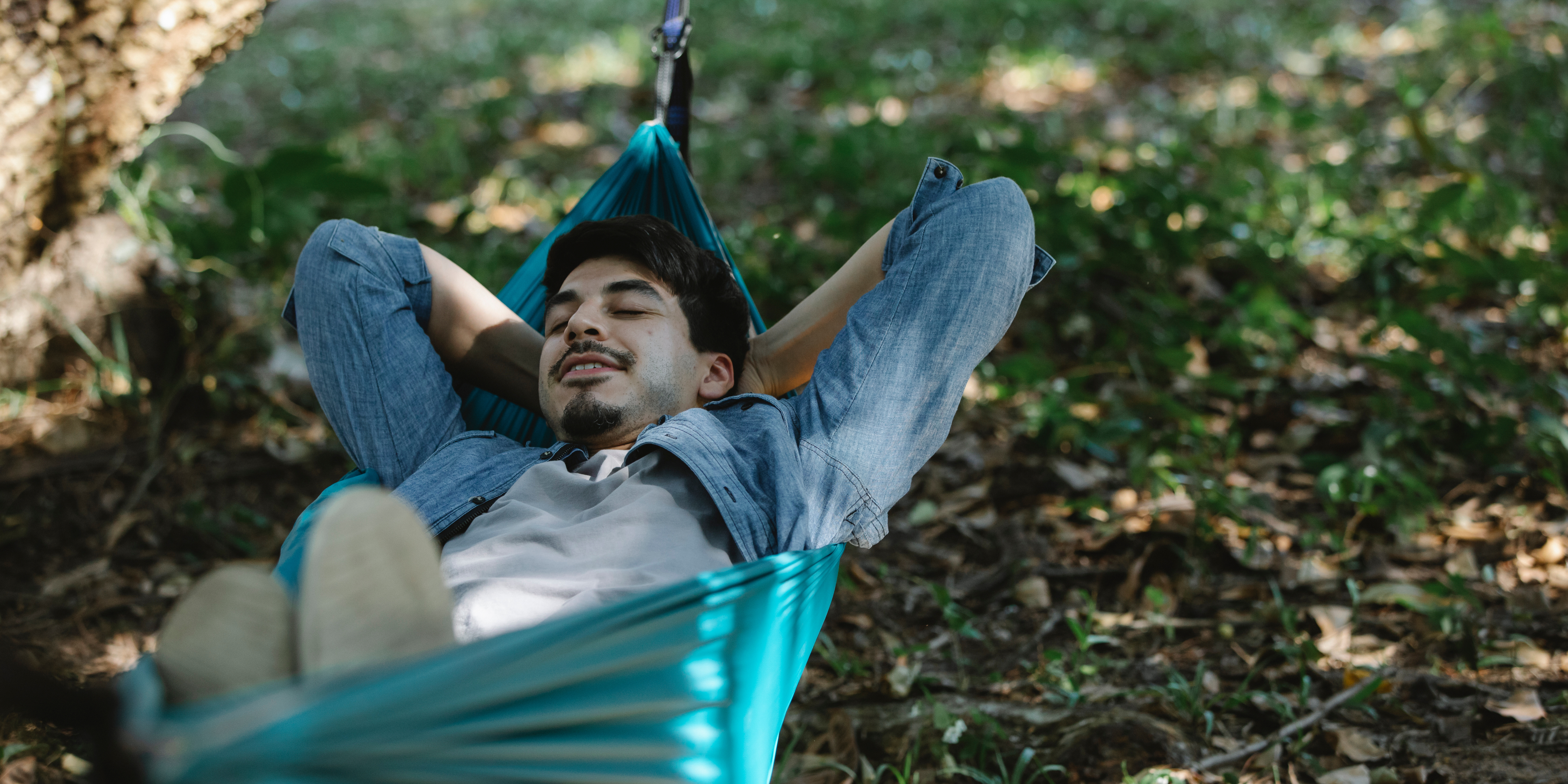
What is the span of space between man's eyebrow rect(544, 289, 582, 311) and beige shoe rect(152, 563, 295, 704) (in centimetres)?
80

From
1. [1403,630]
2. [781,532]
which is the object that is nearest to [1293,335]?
[1403,630]

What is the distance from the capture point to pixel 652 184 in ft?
6.34

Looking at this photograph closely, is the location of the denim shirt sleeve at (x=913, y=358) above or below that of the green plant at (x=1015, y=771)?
above

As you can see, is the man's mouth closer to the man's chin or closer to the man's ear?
the man's chin

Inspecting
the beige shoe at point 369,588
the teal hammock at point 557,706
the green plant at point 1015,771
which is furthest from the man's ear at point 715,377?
the beige shoe at point 369,588

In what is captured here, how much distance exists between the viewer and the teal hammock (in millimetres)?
695

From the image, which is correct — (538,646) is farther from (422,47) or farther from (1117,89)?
(422,47)

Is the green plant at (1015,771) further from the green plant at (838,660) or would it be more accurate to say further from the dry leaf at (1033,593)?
the dry leaf at (1033,593)

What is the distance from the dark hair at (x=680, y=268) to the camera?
1.60m

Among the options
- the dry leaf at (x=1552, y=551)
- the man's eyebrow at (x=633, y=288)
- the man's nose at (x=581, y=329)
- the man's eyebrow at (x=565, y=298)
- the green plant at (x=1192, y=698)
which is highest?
the man's eyebrow at (x=565, y=298)

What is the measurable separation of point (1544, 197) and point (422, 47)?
5178mm

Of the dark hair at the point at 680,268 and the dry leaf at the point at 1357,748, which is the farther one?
the dark hair at the point at 680,268

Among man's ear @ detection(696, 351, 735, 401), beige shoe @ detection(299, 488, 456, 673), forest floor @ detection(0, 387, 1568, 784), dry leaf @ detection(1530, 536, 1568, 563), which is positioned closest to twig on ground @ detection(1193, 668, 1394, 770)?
forest floor @ detection(0, 387, 1568, 784)

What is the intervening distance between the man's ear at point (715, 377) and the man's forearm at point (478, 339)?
0.28m
